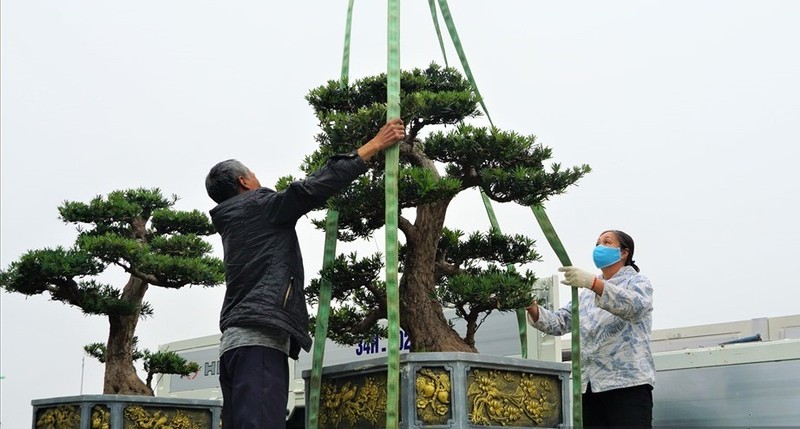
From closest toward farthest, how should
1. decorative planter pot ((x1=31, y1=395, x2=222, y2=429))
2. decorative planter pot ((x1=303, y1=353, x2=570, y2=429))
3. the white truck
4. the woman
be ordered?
1. decorative planter pot ((x1=303, y1=353, x2=570, y2=429))
2. the woman
3. the white truck
4. decorative planter pot ((x1=31, y1=395, x2=222, y2=429))

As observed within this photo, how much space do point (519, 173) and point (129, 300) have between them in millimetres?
2745

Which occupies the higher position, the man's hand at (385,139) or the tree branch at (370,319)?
the man's hand at (385,139)

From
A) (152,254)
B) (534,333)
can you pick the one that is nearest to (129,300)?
(152,254)

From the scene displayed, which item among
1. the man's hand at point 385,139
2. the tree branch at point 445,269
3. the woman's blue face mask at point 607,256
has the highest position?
the man's hand at point 385,139

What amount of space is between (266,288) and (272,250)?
0.33 ft

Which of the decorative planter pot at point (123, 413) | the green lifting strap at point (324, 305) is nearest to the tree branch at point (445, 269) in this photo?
the green lifting strap at point (324, 305)

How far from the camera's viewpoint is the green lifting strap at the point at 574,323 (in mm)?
2623

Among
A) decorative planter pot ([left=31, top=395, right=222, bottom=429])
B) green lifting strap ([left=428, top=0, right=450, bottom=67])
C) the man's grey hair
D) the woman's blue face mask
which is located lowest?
decorative planter pot ([left=31, top=395, right=222, bottom=429])

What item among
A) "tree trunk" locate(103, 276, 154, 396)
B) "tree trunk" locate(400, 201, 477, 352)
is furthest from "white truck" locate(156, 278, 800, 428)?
"tree trunk" locate(103, 276, 154, 396)

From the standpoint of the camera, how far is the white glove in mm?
2691

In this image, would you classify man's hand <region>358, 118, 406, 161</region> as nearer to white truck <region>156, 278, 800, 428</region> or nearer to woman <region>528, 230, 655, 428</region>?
woman <region>528, 230, 655, 428</region>

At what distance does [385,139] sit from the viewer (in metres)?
2.42

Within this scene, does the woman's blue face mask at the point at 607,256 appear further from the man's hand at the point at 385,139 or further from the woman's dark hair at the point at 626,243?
the man's hand at the point at 385,139

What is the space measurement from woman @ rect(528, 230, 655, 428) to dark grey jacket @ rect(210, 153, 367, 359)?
0.76 m
